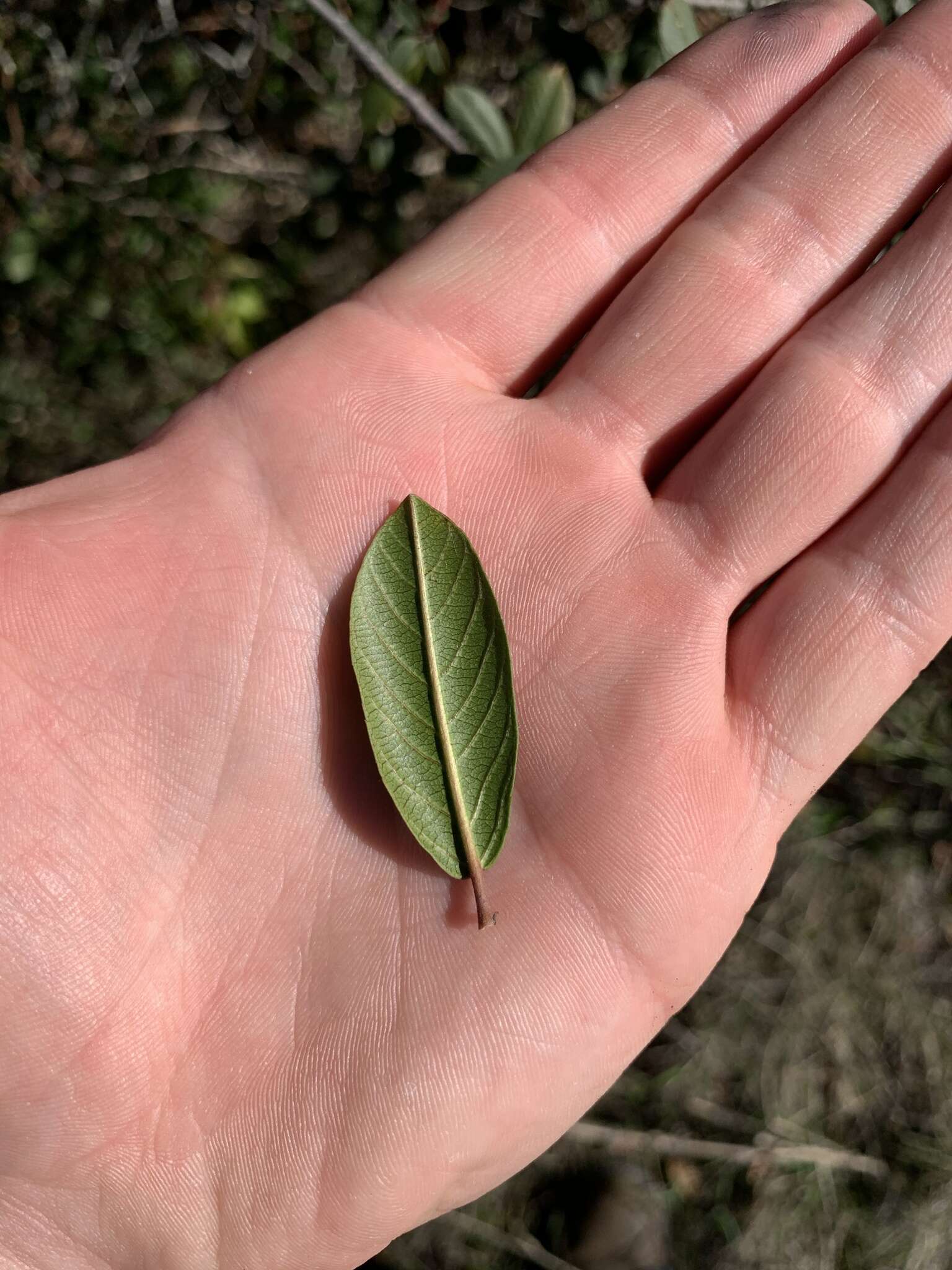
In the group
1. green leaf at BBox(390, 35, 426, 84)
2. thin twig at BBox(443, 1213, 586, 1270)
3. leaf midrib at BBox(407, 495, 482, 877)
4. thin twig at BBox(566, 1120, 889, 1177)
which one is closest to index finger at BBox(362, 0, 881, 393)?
green leaf at BBox(390, 35, 426, 84)

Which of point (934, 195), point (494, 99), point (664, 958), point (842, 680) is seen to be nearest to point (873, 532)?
point (842, 680)

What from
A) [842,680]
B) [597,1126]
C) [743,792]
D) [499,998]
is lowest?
[597,1126]

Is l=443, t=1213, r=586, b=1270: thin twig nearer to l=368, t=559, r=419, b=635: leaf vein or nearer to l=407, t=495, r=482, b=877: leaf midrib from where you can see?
l=407, t=495, r=482, b=877: leaf midrib

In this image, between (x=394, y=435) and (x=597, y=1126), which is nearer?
(x=394, y=435)

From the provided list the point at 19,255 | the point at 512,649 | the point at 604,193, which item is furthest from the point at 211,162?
the point at 512,649

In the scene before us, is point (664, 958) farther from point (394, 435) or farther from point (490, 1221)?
point (490, 1221)

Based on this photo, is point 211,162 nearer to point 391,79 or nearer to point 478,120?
point 391,79

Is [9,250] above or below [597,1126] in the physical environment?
above
